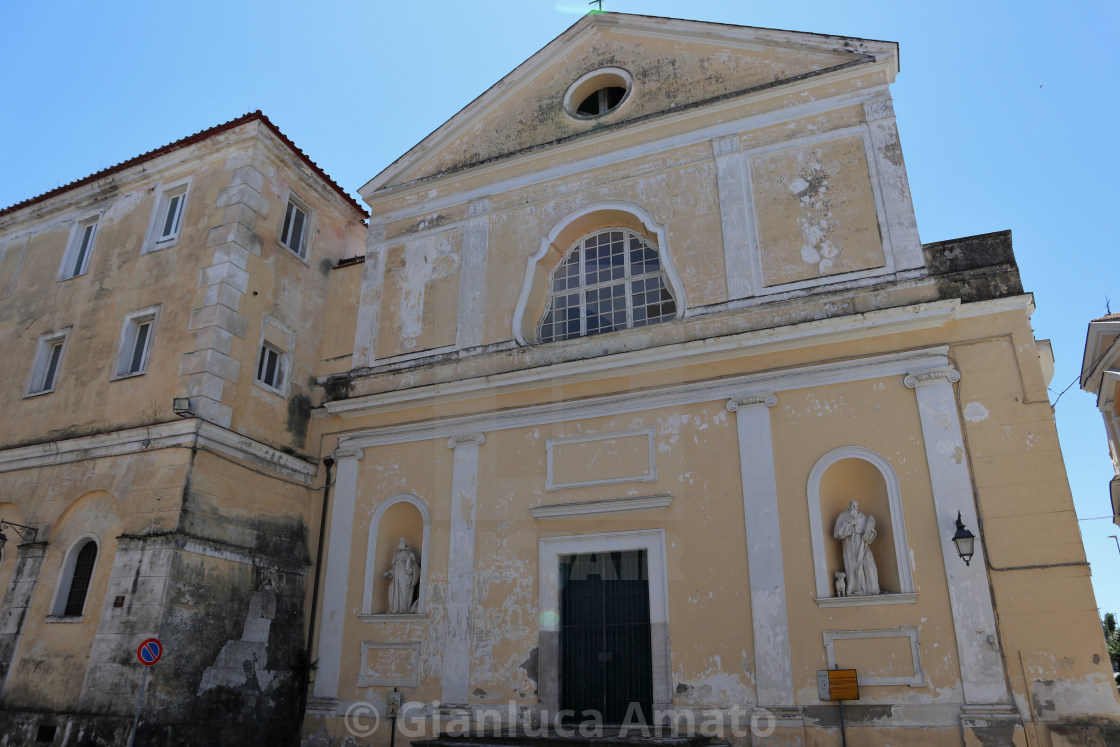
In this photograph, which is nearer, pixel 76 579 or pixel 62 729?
pixel 62 729

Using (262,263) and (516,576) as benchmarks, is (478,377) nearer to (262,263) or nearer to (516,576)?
(516,576)

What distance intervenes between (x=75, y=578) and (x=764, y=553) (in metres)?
9.51

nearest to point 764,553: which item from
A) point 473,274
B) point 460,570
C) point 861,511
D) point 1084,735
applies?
point 861,511

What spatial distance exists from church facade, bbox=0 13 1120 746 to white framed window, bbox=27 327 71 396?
0.07 m

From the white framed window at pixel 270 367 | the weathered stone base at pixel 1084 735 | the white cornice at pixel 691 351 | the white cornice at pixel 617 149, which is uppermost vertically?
the white cornice at pixel 617 149

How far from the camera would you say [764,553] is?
10.2 metres

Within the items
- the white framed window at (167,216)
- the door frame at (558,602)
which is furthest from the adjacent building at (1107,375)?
the white framed window at (167,216)

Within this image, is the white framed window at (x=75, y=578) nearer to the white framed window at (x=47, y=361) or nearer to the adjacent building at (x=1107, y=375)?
the white framed window at (x=47, y=361)

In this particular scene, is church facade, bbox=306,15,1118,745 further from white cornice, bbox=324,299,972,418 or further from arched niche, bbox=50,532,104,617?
arched niche, bbox=50,532,104,617

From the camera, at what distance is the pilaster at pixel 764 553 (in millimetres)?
9633

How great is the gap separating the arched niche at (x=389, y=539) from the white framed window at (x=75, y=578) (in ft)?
12.3

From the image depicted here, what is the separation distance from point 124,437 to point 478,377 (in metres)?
5.17

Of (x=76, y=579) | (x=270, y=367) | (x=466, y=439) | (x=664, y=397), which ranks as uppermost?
(x=270, y=367)

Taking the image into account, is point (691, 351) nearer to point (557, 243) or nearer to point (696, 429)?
point (696, 429)
